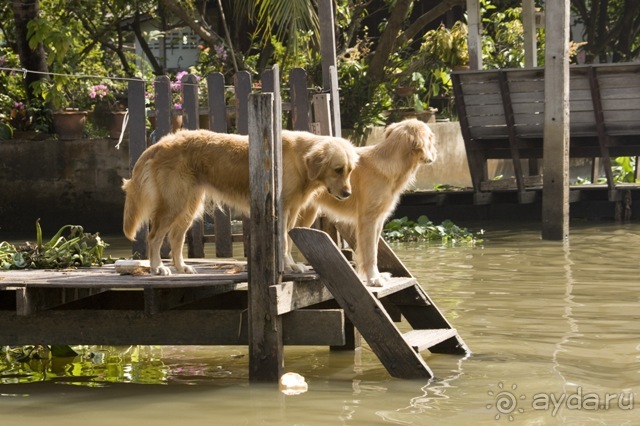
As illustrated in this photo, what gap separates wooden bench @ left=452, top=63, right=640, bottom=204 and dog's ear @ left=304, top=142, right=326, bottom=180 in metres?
11.5

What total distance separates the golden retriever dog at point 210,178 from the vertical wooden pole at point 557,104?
8.29 meters

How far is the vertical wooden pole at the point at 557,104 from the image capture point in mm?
16391

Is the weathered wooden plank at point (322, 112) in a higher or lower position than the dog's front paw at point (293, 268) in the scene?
higher

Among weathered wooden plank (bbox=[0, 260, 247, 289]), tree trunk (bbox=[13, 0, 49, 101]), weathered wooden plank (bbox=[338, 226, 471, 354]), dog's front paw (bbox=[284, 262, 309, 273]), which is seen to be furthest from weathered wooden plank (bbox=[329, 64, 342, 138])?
tree trunk (bbox=[13, 0, 49, 101])

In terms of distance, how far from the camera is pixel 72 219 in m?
19.5

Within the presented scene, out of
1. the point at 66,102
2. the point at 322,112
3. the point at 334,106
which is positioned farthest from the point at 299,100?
the point at 66,102

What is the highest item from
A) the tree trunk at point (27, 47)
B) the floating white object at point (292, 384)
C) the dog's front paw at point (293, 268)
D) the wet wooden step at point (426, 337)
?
the tree trunk at point (27, 47)

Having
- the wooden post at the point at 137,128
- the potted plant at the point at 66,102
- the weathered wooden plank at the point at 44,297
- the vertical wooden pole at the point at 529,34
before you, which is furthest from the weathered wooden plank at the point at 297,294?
the vertical wooden pole at the point at 529,34

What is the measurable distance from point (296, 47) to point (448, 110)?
720cm

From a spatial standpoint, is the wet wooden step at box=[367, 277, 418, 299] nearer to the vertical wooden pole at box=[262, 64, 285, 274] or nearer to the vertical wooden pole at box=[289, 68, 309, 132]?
the vertical wooden pole at box=[262, 64, 285, 274]

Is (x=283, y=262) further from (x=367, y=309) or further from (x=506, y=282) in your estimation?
(x=506, y=282)

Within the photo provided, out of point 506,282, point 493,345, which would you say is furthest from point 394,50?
point 493,345

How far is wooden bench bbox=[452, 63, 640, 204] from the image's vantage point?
19.4 m

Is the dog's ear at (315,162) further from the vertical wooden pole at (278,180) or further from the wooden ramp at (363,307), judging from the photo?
the wooden ramp at (363,307)
